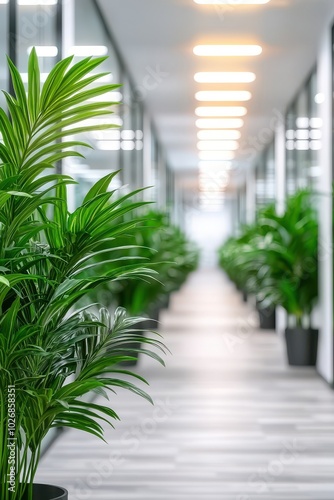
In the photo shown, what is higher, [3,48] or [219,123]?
[219,123]

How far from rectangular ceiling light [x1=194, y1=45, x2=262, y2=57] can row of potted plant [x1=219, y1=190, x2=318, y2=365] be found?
1.34 metres

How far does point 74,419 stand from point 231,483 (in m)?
1.52

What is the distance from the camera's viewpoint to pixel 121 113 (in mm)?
8102

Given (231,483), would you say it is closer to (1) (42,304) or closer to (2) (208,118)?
(1) (42,304)

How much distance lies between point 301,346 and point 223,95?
3.63 meters

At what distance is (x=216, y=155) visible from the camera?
15867 millimetres

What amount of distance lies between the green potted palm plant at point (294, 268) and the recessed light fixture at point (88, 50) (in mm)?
1920

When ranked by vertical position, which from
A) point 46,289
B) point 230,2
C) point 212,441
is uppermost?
point 230,2

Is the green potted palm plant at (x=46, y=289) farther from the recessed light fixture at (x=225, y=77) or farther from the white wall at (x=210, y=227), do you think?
the white wall at (x=210, y=227)

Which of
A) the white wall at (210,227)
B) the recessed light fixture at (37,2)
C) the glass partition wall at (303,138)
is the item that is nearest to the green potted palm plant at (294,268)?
the glass partition wall at (303,138)

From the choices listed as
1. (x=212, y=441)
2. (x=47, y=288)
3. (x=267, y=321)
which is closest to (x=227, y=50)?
(x=212, y=441)

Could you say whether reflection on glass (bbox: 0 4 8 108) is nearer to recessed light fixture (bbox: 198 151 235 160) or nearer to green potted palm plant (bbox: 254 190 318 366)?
green potted palm plant (bbox: 254 190 318 366)

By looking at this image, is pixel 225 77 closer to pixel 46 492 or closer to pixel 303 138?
pixel 303 138

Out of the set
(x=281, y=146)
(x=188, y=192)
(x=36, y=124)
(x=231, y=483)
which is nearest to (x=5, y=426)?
(x=36, y=124)
